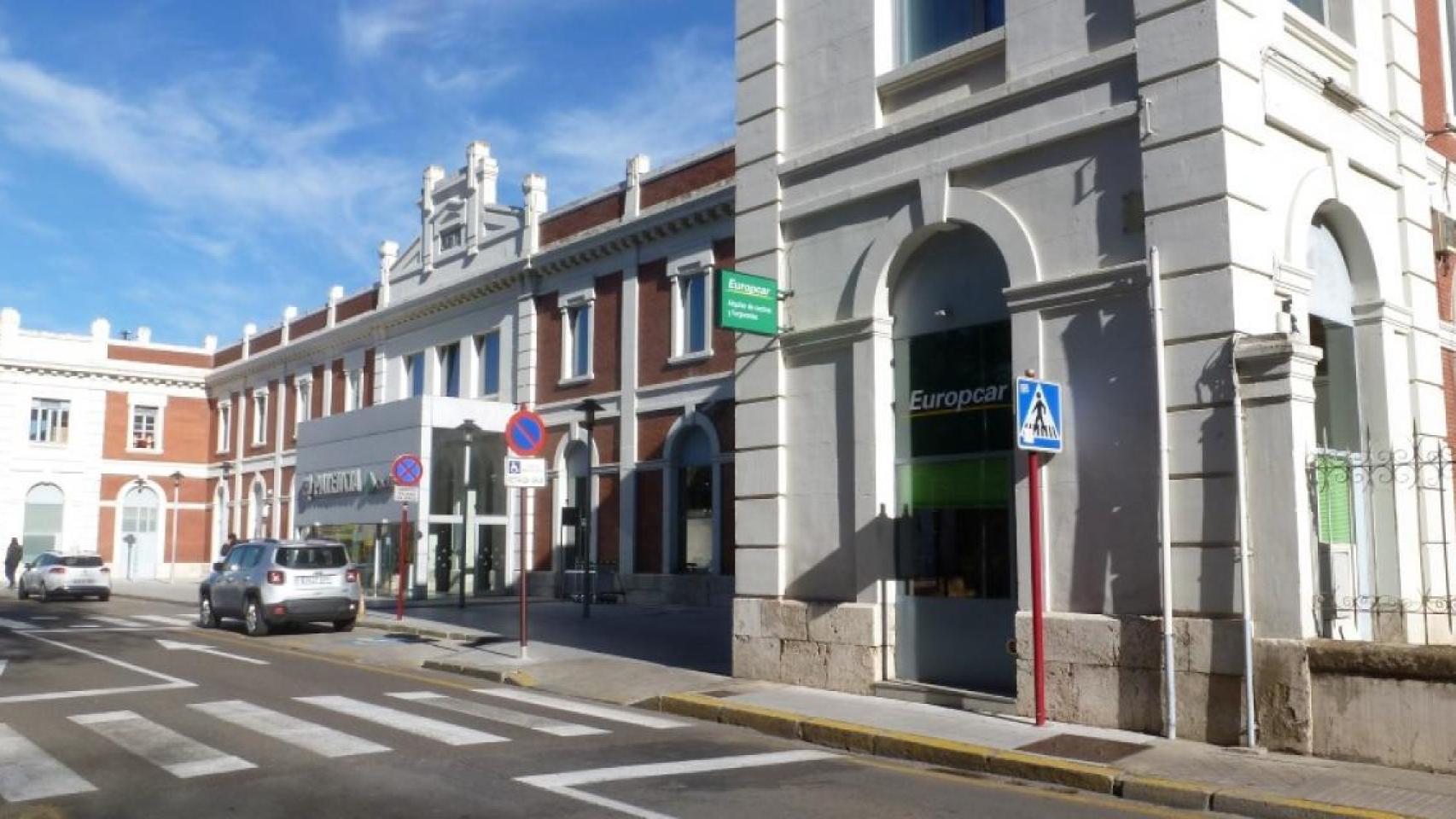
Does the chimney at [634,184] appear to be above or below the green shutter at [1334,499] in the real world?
above

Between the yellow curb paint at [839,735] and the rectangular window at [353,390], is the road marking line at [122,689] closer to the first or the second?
the yellow curb paint at [839,735]

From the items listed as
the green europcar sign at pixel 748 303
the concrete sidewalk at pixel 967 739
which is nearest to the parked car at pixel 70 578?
the concrete sidewalk at pixel 967 739

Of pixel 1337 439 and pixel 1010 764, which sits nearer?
pixel 1010 764

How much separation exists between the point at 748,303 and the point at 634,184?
55.0 feet

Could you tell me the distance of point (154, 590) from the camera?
37.4 meters

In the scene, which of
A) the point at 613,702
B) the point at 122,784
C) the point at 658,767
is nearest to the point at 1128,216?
the point at 658,767

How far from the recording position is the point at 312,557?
20.7 meters

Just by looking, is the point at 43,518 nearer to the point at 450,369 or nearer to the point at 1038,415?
the point at 450,369

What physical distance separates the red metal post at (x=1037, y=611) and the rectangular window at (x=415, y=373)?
29.2 metres

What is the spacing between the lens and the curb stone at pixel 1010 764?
754 centimetres

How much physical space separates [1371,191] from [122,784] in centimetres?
1233

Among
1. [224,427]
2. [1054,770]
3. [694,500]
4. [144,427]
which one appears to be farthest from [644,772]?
[144,427]

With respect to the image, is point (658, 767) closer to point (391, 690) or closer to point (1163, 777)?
A: point (1163, 777)

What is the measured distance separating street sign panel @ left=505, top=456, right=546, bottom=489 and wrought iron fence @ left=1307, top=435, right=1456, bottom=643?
919 cm
